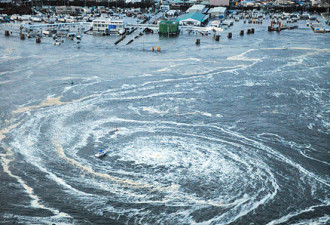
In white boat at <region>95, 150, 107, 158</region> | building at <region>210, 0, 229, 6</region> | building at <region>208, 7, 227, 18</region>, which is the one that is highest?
building at <region>210, 0, 229, 6</region>

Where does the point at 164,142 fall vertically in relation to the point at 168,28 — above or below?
below

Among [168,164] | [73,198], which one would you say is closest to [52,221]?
[73,198]

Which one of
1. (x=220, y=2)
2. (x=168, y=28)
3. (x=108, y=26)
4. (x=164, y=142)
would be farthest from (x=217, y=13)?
(x=164, y=142)

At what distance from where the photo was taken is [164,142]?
14875 mm

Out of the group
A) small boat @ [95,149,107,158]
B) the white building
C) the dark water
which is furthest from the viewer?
the white building

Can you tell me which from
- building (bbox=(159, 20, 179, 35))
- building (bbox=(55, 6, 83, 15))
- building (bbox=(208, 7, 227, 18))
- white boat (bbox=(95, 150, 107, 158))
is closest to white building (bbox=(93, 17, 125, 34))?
building (bbox=(159, 20, 179, 35))

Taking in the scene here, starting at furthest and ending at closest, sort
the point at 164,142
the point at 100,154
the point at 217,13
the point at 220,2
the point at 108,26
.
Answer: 1. the point at 220,2
2. the point at 217,13
3. the point at 108,26
4. the point at 164,142
5. the point at 100,154

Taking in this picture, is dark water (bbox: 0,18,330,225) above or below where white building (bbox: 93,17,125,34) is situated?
below

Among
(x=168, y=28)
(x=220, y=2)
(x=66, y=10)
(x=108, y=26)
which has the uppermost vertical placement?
(x=220, y=2)

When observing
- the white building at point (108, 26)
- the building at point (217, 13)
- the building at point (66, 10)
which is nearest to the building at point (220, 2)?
the building at point (217, 13)

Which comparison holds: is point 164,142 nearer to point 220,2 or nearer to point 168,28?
point 168,28

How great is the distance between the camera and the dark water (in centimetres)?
1106

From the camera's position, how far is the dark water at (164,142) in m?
11.1

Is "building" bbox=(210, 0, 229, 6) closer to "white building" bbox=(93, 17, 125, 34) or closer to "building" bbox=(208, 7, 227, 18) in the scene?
"building" bbox=(208, 7, 227, 18)
